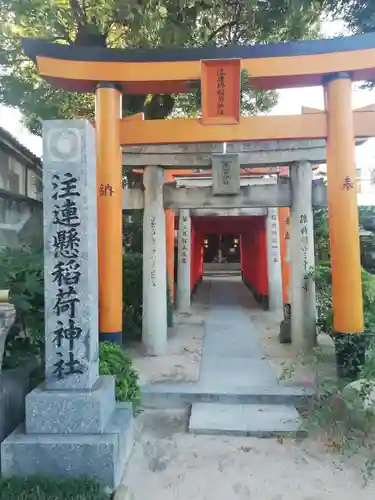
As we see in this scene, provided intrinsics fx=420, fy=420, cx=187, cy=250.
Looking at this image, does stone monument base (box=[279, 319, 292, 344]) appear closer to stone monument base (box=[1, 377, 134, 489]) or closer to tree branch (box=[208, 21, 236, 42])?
stone monument base (box=[1, 377, 134, 489])

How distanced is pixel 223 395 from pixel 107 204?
10.1 ft

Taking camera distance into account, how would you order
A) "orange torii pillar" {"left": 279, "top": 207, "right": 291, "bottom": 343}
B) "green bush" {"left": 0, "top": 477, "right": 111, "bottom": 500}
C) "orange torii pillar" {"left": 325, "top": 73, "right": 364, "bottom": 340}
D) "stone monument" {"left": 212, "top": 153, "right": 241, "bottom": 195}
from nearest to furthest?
"green bush" {"left": 0, "top": 477, "right": 111, "bottom": 500}
"orange torii pillar" {"left": 325, "top": 73, "right": 364, "bottom": 340}
"stone monument" {"left": 212, "top": 153, "right": 241, "bottom": 195}
"orange torii pillar" {"left": 279, "top": 207, "right": 291, "bottom": 343}

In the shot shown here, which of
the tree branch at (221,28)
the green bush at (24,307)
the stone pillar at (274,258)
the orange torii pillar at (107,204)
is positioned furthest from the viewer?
the stone pillar at (274,258)

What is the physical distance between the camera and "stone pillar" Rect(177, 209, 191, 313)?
12031mm

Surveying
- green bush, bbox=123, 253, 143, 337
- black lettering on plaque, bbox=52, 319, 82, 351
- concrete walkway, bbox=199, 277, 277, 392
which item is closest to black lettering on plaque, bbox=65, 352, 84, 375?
black lettering on plaque, bbox=52, 319, 82, 351

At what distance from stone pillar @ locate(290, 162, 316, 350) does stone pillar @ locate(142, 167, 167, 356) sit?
2268 mm

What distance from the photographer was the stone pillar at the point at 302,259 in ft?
→ 23.3

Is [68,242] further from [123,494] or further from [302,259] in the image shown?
[302,259]

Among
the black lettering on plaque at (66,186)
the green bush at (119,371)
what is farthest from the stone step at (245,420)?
the black lettering on plaque at (66,186)

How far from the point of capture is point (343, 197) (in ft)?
19.3

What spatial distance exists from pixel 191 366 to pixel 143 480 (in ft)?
9.98

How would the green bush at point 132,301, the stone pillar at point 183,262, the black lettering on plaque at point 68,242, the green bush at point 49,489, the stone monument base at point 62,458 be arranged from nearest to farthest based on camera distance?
the green bush at point 49,489, the stone monument base at point 62,458, the black lettering on plaque at point 68,242, the green bush at point 132,301, the stone pillar at point 183,262

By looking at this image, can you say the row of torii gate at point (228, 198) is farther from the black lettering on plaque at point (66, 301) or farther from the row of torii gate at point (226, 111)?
the black lettering on plaque at point (66, 301)

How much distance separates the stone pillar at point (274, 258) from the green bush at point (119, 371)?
23.6 ft
